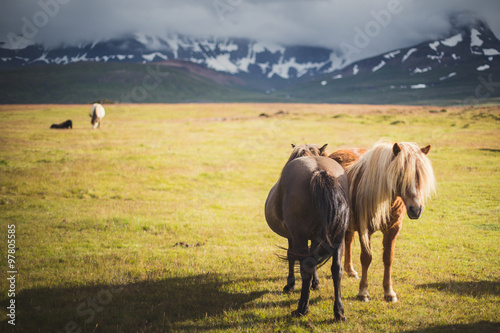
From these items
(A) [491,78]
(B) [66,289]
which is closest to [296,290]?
(B) [66,289]

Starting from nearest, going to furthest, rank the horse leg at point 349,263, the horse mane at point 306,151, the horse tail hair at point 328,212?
1. the horse tail hair at point 328,212
2. the horse mane at point 306,151
3. the horse leg at point 349,263

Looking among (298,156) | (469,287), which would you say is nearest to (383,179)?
(298,156)

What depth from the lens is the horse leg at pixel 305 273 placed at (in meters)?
4.60

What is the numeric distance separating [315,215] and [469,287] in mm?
3994

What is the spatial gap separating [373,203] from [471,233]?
6.21 m

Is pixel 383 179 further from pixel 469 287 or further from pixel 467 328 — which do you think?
pixel 469 287

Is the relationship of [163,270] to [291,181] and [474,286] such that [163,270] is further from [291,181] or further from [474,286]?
[474,286]

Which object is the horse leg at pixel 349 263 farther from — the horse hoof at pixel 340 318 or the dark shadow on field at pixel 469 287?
the horse hoof at pixel 340 318

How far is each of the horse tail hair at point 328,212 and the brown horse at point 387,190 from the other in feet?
2.89

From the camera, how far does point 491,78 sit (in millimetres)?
165750

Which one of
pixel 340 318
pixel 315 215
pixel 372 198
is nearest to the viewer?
pixel 315 215

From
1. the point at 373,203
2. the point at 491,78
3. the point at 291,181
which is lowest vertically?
the point at 373,203

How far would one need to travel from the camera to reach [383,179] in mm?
5008

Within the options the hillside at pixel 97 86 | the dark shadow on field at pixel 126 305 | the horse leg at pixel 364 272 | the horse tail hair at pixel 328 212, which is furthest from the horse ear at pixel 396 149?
the hillside at pixel 97 86
